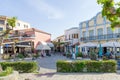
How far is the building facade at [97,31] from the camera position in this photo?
3628 cm

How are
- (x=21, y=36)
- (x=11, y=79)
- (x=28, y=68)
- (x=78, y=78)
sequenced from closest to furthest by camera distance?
(x=11, y=79)
(x=78, y=78)
(x=28, y=68)
(x=21, y=36)

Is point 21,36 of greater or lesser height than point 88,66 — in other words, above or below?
above

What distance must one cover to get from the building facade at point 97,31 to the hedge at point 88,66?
20.1m

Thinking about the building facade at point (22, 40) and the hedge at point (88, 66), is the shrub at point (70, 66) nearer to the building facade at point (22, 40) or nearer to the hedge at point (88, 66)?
the hedge at point (88, 66)

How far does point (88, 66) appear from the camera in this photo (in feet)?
52.3

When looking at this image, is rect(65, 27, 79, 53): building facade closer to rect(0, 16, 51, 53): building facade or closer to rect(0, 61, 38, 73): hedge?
rect(0, 16, 51, 53): building facade

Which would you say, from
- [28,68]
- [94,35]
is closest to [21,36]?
[94,35]

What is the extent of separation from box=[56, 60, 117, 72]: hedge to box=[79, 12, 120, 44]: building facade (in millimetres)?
20123

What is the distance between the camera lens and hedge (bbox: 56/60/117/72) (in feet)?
51.9

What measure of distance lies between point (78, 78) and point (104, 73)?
2863mm

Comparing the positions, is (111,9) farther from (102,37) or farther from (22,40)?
(22,40)

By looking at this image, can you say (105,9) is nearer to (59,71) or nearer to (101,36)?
(59,71)

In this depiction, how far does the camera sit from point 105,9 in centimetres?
783

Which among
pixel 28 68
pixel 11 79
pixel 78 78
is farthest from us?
pixel 28 68
